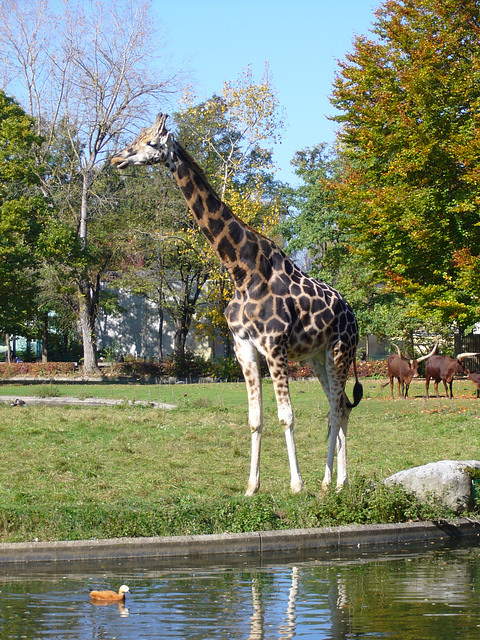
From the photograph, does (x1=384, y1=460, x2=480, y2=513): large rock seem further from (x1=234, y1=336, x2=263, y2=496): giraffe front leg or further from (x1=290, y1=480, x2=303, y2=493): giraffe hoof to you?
(x1=234, y1=336, x2=263, y2=496): giraffe front leg

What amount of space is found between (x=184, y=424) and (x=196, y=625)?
1278 centimetres

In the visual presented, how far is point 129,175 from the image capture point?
2238 inches

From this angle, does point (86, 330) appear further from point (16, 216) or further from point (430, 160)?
point (430, 160)

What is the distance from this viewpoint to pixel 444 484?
Result: 32.2 feet

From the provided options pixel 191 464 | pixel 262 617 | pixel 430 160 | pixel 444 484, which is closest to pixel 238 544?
pixel 262 617

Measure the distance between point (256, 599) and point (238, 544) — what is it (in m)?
1.89

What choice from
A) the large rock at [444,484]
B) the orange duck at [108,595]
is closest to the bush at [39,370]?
the large rock at [444,484]

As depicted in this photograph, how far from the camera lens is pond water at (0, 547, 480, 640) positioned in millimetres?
5621

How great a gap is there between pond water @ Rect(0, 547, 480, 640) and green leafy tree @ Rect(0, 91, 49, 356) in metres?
29.9

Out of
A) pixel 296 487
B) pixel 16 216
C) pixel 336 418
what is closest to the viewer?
pixel 296 487

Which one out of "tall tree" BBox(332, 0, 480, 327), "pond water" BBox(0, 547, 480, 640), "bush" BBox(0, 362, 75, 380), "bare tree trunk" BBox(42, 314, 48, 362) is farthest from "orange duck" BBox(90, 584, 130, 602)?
"bare tree trunk" BBox(42, 314, 48, 362)

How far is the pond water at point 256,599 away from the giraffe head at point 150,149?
4.92m

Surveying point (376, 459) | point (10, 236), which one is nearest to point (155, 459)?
point (376, 459)

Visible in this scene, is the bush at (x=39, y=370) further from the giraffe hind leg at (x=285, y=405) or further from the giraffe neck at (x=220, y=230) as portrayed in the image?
the giraffe hind leg at (x=285, y=405)
